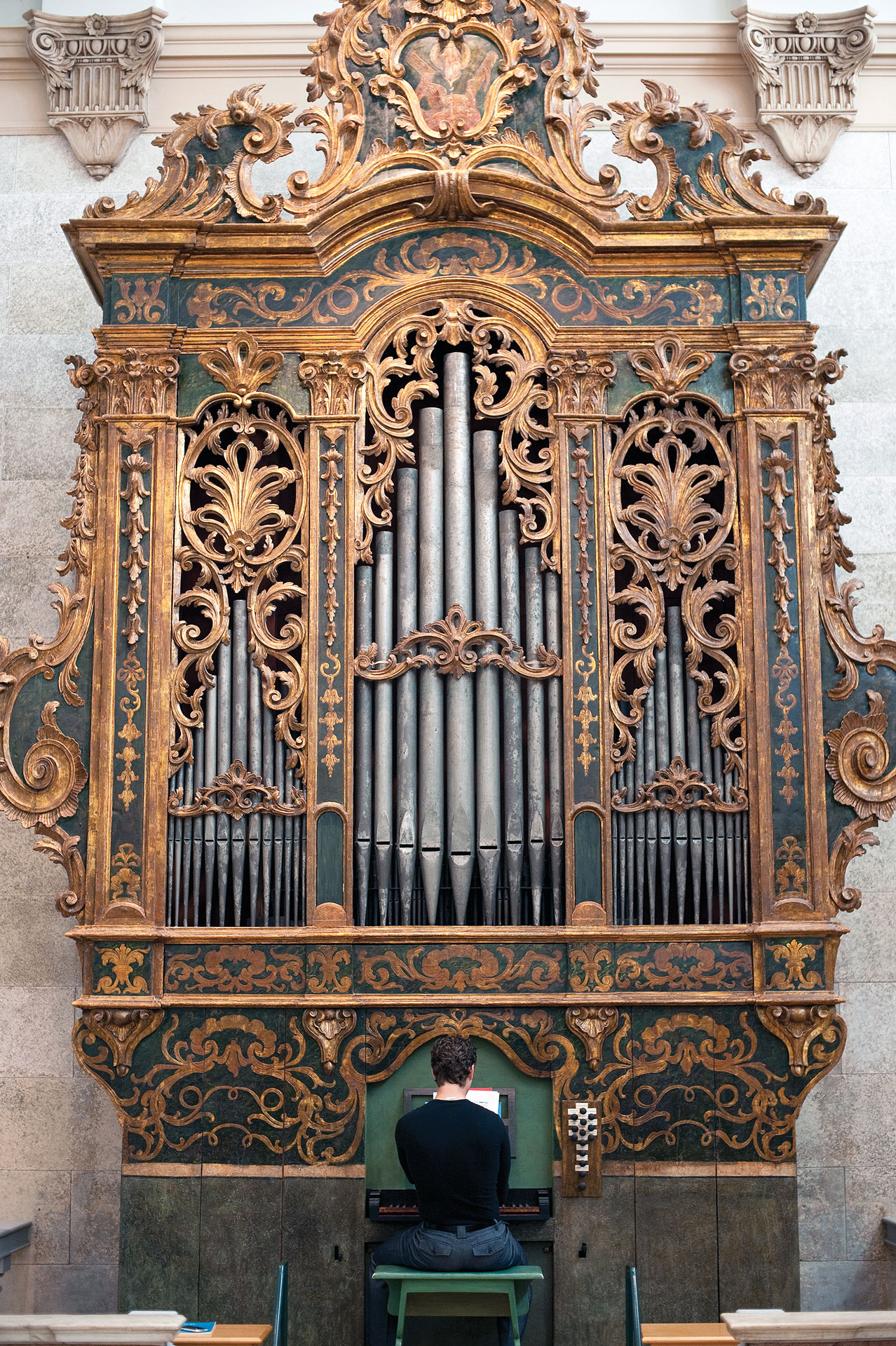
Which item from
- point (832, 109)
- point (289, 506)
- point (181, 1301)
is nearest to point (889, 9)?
point (832, 109)

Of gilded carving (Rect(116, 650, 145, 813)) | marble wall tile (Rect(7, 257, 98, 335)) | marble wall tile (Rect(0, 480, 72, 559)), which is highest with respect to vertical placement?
marble wall tile (Rect(7, 257, 98, 335))

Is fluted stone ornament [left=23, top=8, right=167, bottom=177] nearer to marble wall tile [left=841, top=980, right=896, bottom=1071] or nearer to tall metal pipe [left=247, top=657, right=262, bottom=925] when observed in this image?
tall metal pipe [left=247, top=657, right=262, bottom=925]

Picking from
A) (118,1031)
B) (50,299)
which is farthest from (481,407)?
(118,1031)

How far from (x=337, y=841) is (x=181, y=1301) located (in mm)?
2105

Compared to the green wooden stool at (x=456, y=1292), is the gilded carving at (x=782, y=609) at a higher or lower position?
higher

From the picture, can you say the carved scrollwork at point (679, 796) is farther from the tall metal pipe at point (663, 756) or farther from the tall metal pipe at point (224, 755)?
the tall metal pipe at point (224, 755)

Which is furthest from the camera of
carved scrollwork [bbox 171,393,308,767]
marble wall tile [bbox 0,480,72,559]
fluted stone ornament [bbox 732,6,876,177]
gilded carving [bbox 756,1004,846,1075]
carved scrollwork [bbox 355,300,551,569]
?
fluted stone ornament [bbox 732,6,876,177]

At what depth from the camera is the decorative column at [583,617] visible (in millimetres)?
7086

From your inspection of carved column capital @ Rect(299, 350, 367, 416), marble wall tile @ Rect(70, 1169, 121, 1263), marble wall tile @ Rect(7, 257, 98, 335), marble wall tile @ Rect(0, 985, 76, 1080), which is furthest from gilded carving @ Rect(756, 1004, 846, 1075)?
marble wall tile @ Rect(7, 257, 98, 335)

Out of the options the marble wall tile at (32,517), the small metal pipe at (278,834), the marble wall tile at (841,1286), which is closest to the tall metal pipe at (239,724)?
the small metal pipe at (278,834)

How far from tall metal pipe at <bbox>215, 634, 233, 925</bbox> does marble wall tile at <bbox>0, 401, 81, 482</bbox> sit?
2.35 m

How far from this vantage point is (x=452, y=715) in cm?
Answer: 723

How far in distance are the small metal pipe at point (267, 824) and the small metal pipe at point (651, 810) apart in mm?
1719

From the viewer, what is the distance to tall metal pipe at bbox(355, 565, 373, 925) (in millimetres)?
7141
